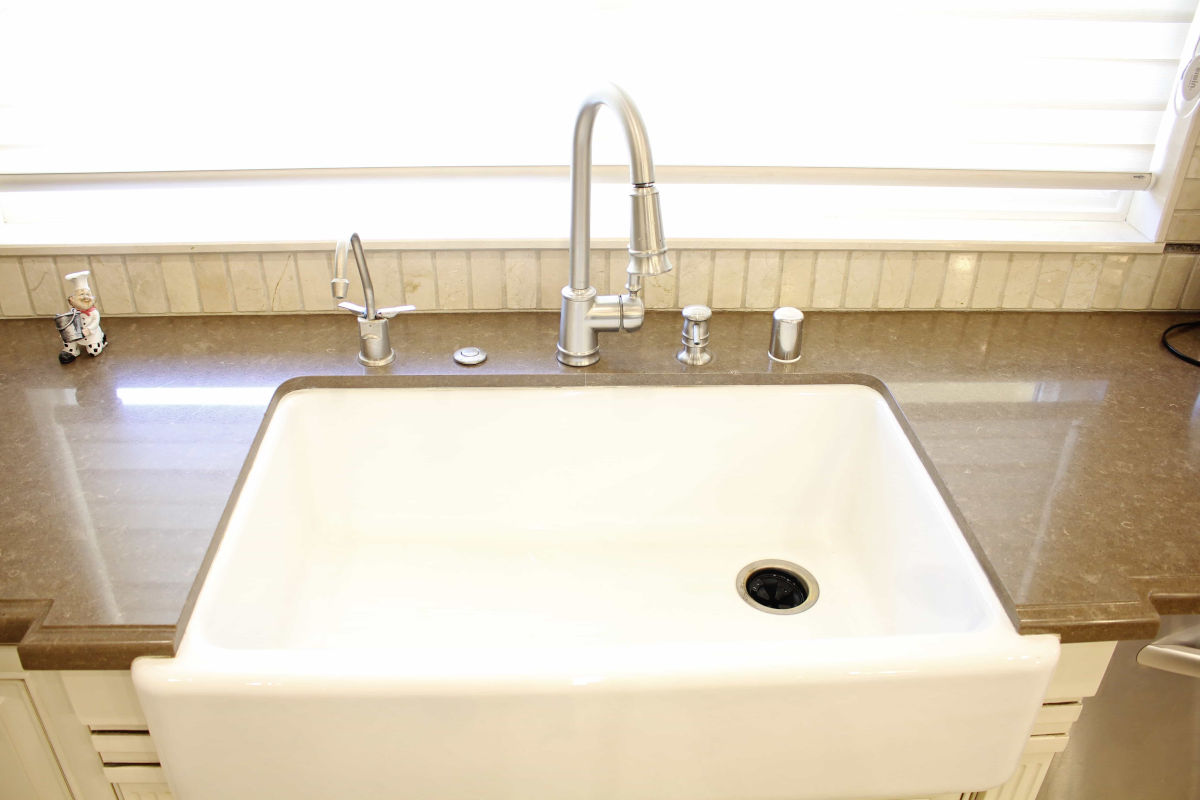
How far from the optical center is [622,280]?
126cm

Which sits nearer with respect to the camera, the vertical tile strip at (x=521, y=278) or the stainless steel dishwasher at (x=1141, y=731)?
the stainless steel dishwasher at (x=1141, y=731)

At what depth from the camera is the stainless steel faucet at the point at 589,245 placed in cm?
89

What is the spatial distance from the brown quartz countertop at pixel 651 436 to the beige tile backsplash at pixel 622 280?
0.09 ft

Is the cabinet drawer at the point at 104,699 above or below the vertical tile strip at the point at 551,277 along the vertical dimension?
below

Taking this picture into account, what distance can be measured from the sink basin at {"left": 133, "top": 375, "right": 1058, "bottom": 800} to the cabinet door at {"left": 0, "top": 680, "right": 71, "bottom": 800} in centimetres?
19

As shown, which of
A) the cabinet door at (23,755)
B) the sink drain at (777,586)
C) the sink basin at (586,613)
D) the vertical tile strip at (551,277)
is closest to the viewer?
the sink basin at (586,613)

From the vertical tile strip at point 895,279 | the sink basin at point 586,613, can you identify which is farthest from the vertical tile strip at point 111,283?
the vertical tile strip at point 895,279

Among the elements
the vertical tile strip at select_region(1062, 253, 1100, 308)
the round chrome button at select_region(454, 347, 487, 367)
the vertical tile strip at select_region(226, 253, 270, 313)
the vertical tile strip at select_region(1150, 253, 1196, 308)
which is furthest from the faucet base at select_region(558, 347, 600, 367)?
the vertical tile strip at select_region(1150, 253, 1196, 308)

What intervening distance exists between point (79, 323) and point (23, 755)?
0.55m

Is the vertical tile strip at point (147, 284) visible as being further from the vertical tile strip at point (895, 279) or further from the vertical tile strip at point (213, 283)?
the vertical tile strip at point (895, 279)

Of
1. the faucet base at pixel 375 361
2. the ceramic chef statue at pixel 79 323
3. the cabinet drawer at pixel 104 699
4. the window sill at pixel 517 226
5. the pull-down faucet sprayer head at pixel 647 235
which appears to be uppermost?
the pull-down faucet sprayer head at pixel 647 235

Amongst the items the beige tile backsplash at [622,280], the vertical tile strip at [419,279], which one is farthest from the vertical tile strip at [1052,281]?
the vertical tile strip at [419,279]

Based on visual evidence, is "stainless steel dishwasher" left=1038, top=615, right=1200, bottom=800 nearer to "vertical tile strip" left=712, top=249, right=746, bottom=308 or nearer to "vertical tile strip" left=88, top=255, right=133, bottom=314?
"vertical tile strip" left=712, top=249, right=746, bottom=308

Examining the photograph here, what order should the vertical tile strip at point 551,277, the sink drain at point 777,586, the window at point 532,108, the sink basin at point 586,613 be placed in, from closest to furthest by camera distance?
the sink basin at point 586,613 → the sink drain at point 777,586 → the window at point 532,108 → the vertical tile strip at point 551,277
